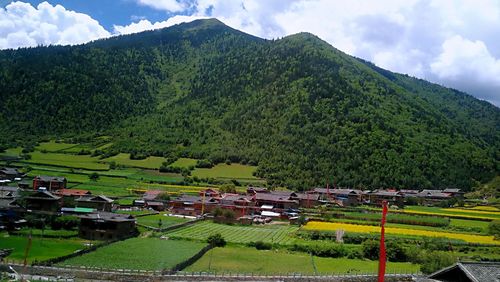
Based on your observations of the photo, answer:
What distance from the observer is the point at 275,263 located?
35375 mm

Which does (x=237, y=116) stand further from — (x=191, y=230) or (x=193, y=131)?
(x=191, y=230)

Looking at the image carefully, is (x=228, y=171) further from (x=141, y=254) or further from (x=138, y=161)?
(x=141, y=254)

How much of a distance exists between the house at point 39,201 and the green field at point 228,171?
145ft

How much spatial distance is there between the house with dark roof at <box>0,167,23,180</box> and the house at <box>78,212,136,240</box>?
93.0ft

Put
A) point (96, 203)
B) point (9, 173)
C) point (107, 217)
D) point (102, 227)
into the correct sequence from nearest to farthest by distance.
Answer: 1. point (102, 227)
2. point (107, 217)
3. point (96, 203)
4. point (9, 173)

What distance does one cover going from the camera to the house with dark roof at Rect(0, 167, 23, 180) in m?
63.8

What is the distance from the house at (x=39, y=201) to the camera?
44625mm

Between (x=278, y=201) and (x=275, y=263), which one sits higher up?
(x=278, y=201)

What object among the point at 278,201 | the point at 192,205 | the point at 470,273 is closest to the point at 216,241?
the point at 192,205

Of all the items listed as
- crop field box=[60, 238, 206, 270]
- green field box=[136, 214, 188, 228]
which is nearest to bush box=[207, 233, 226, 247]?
crop field box=[60, 238, 206, 270]

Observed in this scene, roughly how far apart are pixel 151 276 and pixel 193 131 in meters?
93.4

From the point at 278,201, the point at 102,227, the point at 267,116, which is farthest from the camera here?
the point at 267,116

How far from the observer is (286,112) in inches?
4589

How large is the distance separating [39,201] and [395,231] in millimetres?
32457
